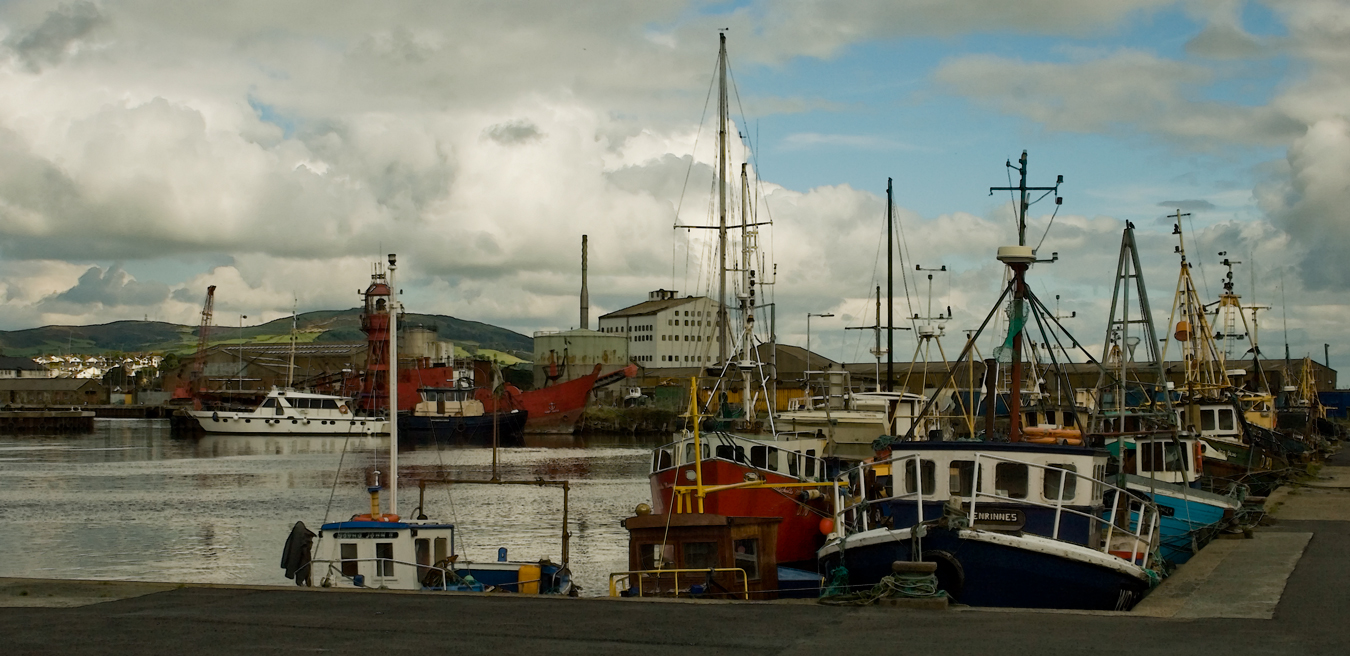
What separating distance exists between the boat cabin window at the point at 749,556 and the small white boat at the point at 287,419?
9381cm

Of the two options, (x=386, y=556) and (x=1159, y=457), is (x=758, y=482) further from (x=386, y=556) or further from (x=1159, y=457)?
(x=1159, y=457)

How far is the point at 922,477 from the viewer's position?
61.1 feet

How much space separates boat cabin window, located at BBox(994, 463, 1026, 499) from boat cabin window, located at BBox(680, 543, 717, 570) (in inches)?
198

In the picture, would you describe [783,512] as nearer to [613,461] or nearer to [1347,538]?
[1347,538]

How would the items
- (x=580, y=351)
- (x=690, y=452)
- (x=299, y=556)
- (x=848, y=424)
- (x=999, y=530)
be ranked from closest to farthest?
1. (x=999, y=530)
2. (x=299, y=556)
3. (x=690, y=452)
4. (x=848, y=424)
5. (x=580, y=351)

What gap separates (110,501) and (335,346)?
14403cm

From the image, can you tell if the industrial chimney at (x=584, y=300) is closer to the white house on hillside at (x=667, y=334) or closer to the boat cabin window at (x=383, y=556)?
the white house on hillside at (x=667, y=334)

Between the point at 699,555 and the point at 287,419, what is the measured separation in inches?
3845

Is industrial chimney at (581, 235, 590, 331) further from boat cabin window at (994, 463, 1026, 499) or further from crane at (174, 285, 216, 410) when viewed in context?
boat cabin window at (994, 463, 1026, 499)

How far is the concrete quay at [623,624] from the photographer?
11969 millimetres

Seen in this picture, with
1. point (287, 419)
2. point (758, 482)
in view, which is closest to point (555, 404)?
point (287, 419)

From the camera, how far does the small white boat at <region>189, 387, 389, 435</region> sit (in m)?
112

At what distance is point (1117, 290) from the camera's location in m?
26.5

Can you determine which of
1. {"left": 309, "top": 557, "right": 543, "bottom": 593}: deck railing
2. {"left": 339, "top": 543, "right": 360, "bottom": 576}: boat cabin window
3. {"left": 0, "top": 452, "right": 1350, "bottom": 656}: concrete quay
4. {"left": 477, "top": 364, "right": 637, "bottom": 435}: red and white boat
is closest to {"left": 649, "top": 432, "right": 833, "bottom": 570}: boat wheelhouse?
{"left": 309, "top": 557, "right": 543, "bottom": 593}: deck railing
